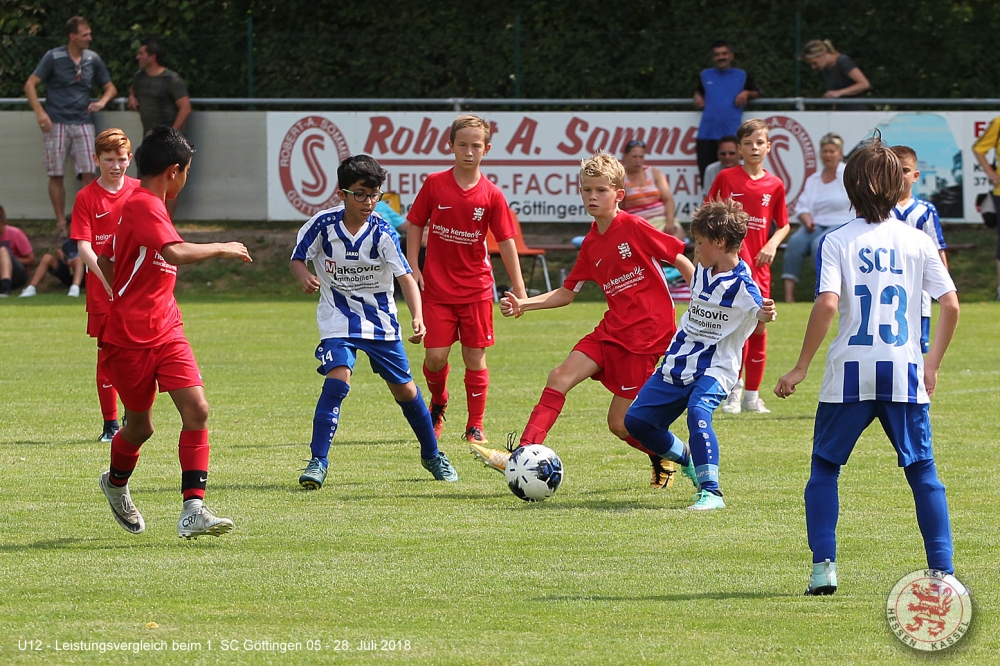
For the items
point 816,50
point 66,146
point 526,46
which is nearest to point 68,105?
point 66,146

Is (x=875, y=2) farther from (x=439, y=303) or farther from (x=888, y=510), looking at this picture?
(x=888, y=510)

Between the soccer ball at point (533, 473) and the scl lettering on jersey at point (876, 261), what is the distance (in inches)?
89.9

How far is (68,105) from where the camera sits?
18.5 meters

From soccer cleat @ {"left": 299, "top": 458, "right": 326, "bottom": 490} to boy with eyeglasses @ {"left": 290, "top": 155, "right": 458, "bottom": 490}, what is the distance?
0.32 feet

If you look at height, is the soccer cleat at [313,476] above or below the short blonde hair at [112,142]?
below

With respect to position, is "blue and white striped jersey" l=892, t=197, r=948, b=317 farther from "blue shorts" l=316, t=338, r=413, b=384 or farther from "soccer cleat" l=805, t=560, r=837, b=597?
"soccer cleat" l=805, t=560, r=837, b=597

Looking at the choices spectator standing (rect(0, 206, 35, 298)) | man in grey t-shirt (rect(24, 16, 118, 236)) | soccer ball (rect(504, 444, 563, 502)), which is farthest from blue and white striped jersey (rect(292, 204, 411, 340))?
man in grey t-shirt (rect(24, 16, 118, 236))

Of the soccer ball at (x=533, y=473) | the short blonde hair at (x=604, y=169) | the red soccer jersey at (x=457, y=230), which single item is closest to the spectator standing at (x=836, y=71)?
the red soccer jersey at (x=457, y=230)

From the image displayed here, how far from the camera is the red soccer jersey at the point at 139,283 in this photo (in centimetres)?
610

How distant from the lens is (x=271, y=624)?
4922 mm

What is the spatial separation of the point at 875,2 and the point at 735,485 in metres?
16.7

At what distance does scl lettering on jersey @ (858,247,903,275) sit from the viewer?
512cm

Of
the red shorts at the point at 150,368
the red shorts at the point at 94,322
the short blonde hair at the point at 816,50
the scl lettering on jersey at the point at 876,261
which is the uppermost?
the short blonde hair at the point at 816,50

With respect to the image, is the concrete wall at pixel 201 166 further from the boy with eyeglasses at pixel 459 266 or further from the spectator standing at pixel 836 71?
the boy with eyeglasses at pixel 459 266
